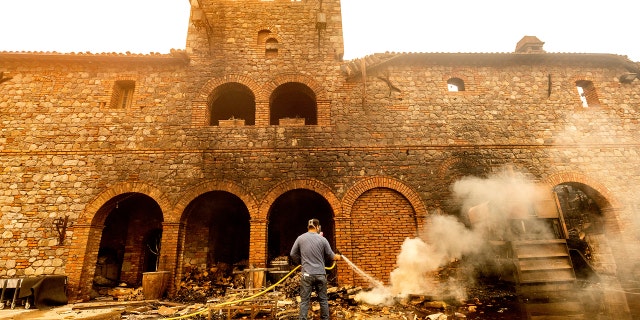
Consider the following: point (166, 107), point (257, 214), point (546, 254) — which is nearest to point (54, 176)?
point (166, 107)

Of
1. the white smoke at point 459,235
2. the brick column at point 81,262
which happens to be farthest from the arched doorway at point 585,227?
the brick column at point 81,262

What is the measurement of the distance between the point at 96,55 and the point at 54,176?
4.07 meters

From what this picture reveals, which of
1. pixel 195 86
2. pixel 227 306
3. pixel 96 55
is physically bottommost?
pixel 227 306

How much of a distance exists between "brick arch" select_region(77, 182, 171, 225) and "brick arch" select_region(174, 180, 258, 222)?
39cm

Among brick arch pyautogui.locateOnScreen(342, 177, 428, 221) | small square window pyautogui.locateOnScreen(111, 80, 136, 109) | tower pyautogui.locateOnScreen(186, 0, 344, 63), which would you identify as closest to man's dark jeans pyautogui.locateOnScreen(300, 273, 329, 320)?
brick arch pyautogui.locateOnScreen(342, 177, 428, 221)

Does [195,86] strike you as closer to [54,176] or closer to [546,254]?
[54,176]

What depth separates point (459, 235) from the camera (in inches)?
356

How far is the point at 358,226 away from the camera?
30.0 ft

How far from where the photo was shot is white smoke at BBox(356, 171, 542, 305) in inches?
314

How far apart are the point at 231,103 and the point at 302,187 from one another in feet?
17.2

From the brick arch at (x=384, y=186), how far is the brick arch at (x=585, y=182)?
4.16 m

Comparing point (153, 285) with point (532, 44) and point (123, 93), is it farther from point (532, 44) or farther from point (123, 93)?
point (532, 44)

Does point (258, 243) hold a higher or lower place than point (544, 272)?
higher

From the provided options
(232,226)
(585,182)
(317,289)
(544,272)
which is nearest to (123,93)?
(232,226)
